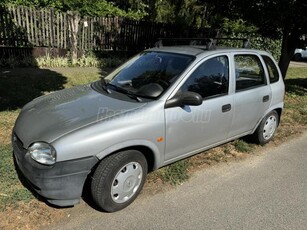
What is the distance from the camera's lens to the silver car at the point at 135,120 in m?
2.78

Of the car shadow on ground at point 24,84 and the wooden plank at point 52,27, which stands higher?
the wooden plank at point 52,27

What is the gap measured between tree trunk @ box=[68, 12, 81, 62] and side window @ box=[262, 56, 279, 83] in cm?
733

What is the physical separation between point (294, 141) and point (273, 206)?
2.34 m

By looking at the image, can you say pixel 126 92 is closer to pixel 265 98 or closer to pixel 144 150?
pixel 144 150

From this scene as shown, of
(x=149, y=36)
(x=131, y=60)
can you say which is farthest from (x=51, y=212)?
(x=149, y=36)

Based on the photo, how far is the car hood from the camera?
2.89 m

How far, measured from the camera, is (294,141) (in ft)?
17.6

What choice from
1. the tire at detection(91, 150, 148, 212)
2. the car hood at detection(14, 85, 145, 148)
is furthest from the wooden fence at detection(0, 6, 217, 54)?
the tire at detection(91, 150, 148, 212)

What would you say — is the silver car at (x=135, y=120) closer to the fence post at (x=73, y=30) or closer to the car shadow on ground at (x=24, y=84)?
the car shadow on ground at (x=24, y=84)

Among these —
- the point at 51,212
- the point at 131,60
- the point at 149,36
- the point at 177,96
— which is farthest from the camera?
the point at 149,36

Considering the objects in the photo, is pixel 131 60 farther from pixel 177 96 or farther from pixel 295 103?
pixel 295 103

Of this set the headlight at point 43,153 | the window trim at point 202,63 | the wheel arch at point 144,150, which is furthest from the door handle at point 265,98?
the headlight at point 43,153

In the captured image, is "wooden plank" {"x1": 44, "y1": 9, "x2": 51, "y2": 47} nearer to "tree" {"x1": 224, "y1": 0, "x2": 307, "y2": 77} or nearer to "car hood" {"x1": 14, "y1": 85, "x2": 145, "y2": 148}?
"tree" {"x1": 224, "y1": 0, "x2": 307, "y2": 77}

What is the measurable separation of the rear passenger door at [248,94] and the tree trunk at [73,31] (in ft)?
24.2
